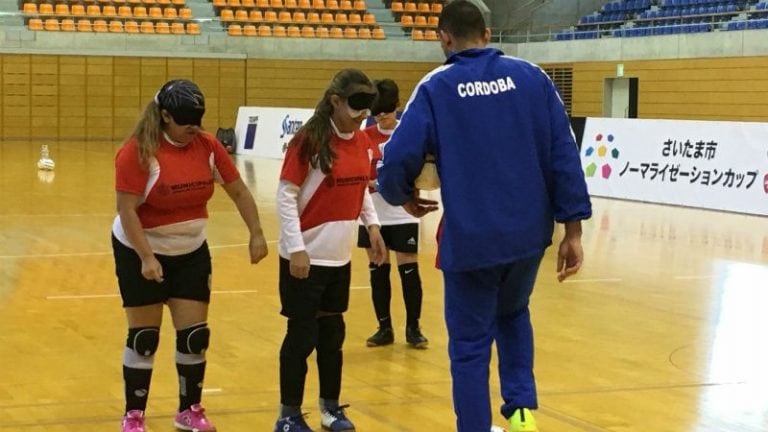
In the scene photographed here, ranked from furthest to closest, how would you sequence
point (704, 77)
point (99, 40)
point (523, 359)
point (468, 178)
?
point (99, 40)
point (704, 77)
point (523, 359)
point (468, 178)

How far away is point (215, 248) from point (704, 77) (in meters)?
18.7

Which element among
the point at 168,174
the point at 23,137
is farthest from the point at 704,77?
the point at 168,174

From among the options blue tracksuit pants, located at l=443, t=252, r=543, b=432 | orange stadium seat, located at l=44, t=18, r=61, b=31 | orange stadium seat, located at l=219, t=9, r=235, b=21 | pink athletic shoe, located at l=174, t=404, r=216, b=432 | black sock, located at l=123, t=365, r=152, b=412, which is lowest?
pink athletic shoe, located at l=174, t=404, r=216, b=432

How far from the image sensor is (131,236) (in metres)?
5.23

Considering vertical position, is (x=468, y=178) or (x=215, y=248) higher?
(x=468, y=178)

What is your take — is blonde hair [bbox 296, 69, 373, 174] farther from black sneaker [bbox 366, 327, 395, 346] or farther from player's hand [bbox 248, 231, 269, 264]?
black sneaker [bbox 366, 327, 395, 346]

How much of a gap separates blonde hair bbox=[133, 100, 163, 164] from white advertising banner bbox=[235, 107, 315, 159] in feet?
68.6

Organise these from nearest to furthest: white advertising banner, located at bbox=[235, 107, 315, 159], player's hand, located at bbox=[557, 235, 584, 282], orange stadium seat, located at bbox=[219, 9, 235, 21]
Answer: player's hand, located at bbox=[557, 235, 584, 282] < white advertising banner, located at bbox=[235, 107, 315, 159] < orange stadium seat, located at bbox=[219, 9, 235, 21]

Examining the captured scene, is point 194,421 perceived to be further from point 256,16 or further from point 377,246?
point 256,16

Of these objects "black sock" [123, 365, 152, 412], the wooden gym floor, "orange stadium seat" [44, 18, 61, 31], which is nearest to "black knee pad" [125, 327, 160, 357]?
"black sock" [123, 365, 152, 412]

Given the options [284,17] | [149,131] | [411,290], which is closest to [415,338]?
[411,290]

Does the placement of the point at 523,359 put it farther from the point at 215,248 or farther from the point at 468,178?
the point at 215,248

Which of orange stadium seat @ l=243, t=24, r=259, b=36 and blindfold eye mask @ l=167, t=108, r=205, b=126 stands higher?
orange stadium seat @ l=243, t=24, r=259, b=36

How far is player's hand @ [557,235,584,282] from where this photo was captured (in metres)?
4.45
